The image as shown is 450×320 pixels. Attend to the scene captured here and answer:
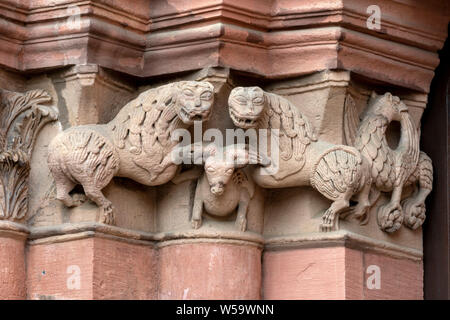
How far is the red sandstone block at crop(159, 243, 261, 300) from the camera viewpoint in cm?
462

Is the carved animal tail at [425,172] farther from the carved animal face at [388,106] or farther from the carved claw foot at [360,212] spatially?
the carved claw foot at [360,212]

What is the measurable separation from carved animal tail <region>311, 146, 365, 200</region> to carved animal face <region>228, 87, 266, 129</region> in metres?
0.25

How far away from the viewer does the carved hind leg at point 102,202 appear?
4.58 metres

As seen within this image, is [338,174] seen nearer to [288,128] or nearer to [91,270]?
[288,128]

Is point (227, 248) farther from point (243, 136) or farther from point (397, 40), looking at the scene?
point (397, 40)

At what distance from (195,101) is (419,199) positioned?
0.85 metres

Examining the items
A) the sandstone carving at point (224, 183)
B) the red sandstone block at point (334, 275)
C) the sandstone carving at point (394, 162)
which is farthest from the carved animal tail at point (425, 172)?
the sandstone carving at point (224, 183)

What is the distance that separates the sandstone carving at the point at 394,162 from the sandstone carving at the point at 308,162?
9 cm

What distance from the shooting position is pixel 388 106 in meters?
4.86

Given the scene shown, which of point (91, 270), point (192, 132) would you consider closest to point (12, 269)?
point (91, 270)

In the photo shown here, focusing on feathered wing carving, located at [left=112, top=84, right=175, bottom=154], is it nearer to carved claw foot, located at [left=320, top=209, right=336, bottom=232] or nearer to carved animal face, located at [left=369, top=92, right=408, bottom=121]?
carved claw foot, located at [left=320, top=209, right=336, bottom=232]

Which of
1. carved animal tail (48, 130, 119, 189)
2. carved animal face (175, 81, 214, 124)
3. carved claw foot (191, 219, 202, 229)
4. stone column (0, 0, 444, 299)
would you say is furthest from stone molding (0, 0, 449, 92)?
carved claw foot (191, 219, 202, 229)

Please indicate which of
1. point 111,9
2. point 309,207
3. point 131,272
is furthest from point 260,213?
point 111,9

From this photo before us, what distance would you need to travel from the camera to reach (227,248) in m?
4.64
